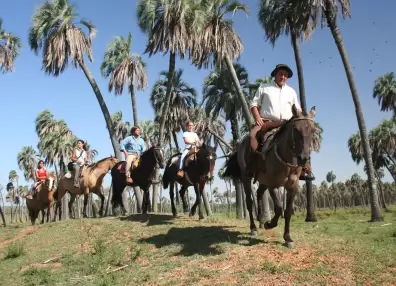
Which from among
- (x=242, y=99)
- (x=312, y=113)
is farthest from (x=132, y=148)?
(x=312, y=113)

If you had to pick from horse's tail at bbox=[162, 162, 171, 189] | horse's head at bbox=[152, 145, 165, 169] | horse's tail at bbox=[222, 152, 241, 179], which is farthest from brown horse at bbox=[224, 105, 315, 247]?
horse's tail at bbox=[162, 162, 171, 189]

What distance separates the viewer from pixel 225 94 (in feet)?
102

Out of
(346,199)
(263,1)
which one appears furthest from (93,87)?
(346,199)

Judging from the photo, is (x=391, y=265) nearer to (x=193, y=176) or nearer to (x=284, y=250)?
(x=284, y=250)

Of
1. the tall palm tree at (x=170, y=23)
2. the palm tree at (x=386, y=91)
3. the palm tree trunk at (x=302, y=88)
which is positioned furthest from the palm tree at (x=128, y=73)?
the palm tree at (x=386, y=91)

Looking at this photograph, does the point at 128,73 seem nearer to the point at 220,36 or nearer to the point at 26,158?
the point at 220,36

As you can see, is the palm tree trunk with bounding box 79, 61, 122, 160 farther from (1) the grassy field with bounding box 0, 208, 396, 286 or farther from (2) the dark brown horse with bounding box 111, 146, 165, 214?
(1) the grassy field with bounding box 0, 208, 396, 286

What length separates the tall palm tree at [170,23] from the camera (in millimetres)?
20688

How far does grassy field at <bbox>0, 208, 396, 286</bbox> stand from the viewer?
21.5 ft

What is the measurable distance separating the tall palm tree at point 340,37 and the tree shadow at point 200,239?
12094 mm

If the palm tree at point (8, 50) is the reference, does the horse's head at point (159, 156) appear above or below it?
below

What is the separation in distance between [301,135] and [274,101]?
1.92m

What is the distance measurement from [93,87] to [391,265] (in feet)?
66.5

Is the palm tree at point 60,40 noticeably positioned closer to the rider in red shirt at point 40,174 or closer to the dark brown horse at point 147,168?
the rider in red shirt at point 40,174
